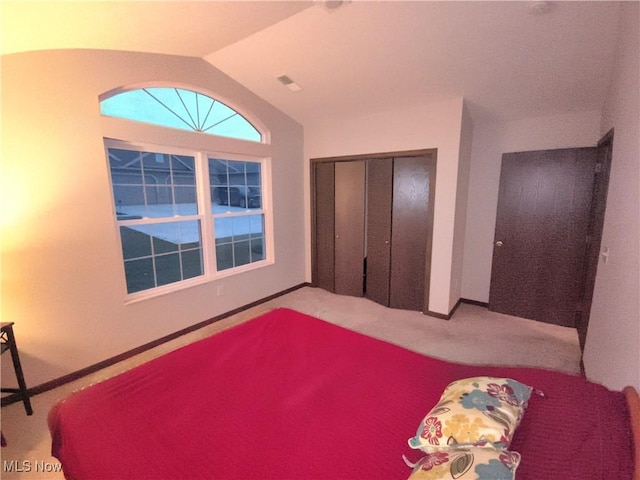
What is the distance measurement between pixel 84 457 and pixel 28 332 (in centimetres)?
173

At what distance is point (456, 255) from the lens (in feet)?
11.3

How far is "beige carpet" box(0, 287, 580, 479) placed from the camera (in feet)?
5.70

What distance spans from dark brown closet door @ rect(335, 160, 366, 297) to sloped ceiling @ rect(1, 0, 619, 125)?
1.04m

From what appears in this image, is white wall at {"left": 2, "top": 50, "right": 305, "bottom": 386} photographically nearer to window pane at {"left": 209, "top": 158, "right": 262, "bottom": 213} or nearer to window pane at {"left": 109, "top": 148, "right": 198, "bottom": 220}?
window pane at {"left": 109, "top": 148, "right": 198, "bottom": 220}

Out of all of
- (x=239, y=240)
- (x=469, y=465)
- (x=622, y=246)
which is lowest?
(x=469, y=465)

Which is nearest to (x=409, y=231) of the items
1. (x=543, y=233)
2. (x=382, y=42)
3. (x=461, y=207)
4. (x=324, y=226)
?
(x=461, y=207)

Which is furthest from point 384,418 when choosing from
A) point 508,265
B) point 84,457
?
point 508,265

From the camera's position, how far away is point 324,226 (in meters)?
4.29

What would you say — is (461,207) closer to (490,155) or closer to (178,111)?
(490,155)

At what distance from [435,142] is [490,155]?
0.87m

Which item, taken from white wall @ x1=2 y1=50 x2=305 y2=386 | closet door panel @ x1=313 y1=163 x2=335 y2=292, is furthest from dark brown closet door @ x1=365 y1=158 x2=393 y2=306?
white wall @ x1=2 y1=50 x2=305 y2=386

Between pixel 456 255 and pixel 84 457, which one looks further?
pixel 456 255

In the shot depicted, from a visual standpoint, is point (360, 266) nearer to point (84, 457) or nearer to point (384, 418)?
point (384, 418)

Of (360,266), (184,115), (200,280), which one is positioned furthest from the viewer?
(360,266)
